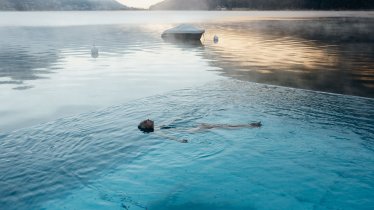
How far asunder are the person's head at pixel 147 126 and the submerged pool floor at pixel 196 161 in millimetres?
273

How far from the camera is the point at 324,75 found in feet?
85.9

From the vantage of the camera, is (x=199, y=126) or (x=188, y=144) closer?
(x=188, y=144)

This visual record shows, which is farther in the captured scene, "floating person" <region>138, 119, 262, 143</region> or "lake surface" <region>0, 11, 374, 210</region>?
"floating person" <region>138, 119, 262, 143</region>

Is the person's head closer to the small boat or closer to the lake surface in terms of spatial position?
the lake surface

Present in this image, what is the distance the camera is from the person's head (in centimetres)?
1420

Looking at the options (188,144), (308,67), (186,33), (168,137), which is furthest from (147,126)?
(186,33)

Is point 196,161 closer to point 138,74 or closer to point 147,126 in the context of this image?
point 147,126

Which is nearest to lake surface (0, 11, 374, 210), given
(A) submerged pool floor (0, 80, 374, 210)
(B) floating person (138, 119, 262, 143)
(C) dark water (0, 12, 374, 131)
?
(A) submerged pool floor (0, 80, 374, 210)

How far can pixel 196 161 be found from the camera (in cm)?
1199

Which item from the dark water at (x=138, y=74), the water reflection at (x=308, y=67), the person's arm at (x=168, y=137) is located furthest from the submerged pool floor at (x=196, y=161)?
the water reflection at (x=308, y=67)

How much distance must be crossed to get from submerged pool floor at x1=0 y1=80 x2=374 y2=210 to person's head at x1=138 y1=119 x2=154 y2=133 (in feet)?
0.90

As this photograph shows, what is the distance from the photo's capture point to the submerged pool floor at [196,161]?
969 cm

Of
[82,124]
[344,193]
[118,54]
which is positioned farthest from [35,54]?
[344,193]

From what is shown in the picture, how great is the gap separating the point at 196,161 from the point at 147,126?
3.25 metres
